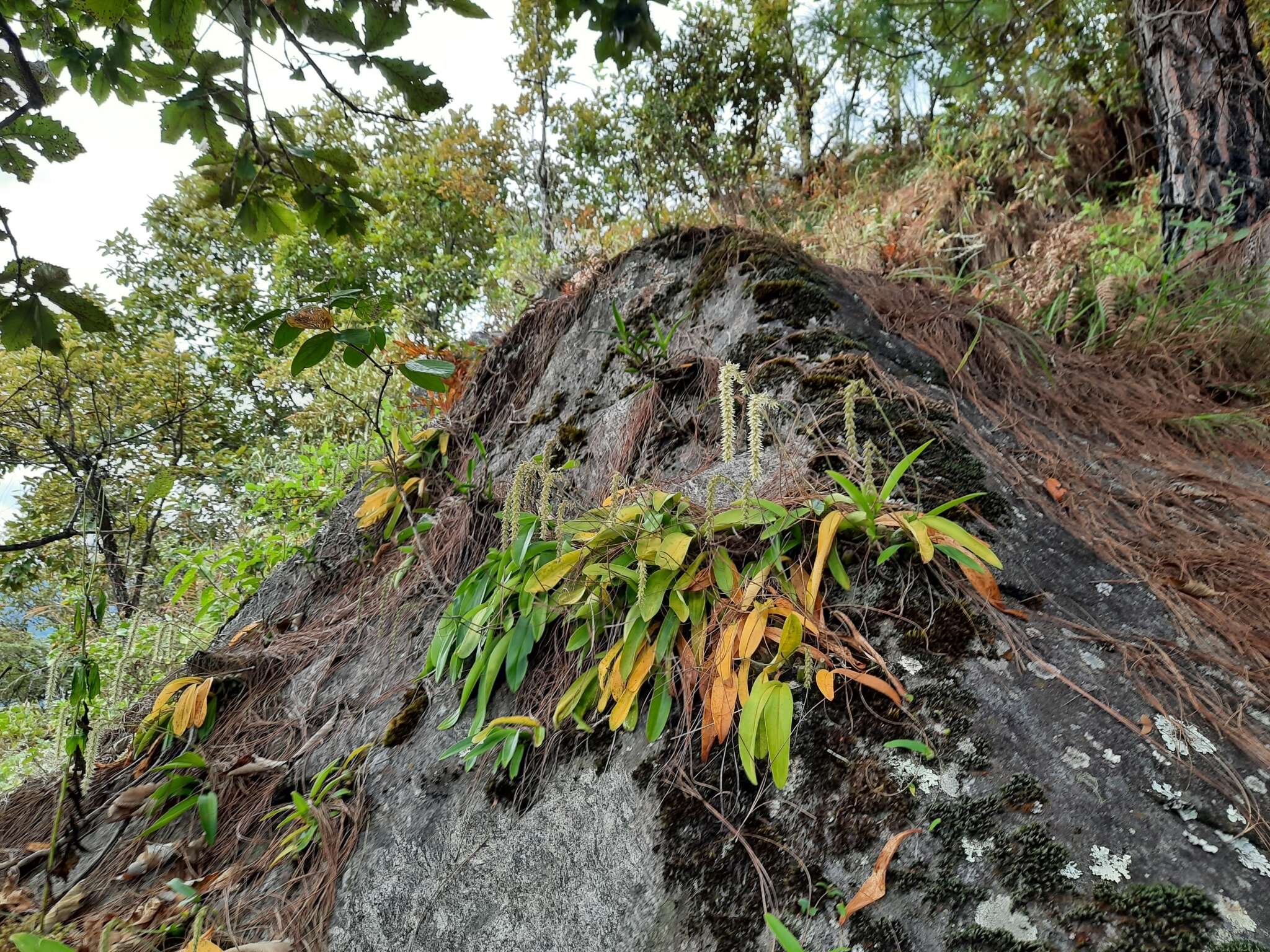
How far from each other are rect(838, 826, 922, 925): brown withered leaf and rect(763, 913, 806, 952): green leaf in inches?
4.7

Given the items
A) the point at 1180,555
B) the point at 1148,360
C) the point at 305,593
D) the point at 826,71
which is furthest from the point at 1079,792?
the point at 826,71

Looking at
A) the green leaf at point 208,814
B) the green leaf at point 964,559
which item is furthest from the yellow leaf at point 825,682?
the green leaf at point 208,814

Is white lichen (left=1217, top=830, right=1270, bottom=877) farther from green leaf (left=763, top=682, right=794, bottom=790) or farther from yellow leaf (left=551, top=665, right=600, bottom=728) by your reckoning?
yellow leaf (left=551, top=665, right=600, bottom=728)

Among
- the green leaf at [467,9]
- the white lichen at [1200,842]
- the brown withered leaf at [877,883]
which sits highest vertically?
the green leaf at [467,9]

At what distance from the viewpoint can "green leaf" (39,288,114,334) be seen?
1.51m

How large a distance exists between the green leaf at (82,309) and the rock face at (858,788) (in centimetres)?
141

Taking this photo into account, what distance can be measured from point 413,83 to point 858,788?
6.27 feet

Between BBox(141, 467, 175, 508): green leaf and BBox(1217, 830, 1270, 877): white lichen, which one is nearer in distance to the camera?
BBox(1217, 830, 1270, 877): white lichen

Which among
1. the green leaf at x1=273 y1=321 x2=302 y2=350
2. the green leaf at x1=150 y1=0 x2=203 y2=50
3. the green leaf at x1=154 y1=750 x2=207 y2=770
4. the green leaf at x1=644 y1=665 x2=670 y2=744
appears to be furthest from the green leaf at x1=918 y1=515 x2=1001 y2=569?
the green leaf at x1=154 y1=750 x2=207 y2=770

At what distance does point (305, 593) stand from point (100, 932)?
1.86 m

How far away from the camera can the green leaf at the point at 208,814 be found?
2.00 meters

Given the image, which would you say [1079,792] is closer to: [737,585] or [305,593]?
[737,585]

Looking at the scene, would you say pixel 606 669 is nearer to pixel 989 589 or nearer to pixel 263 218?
pixel 989 589

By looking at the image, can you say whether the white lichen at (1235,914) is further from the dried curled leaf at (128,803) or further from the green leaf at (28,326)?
the dried curled leaf at (128,803)
